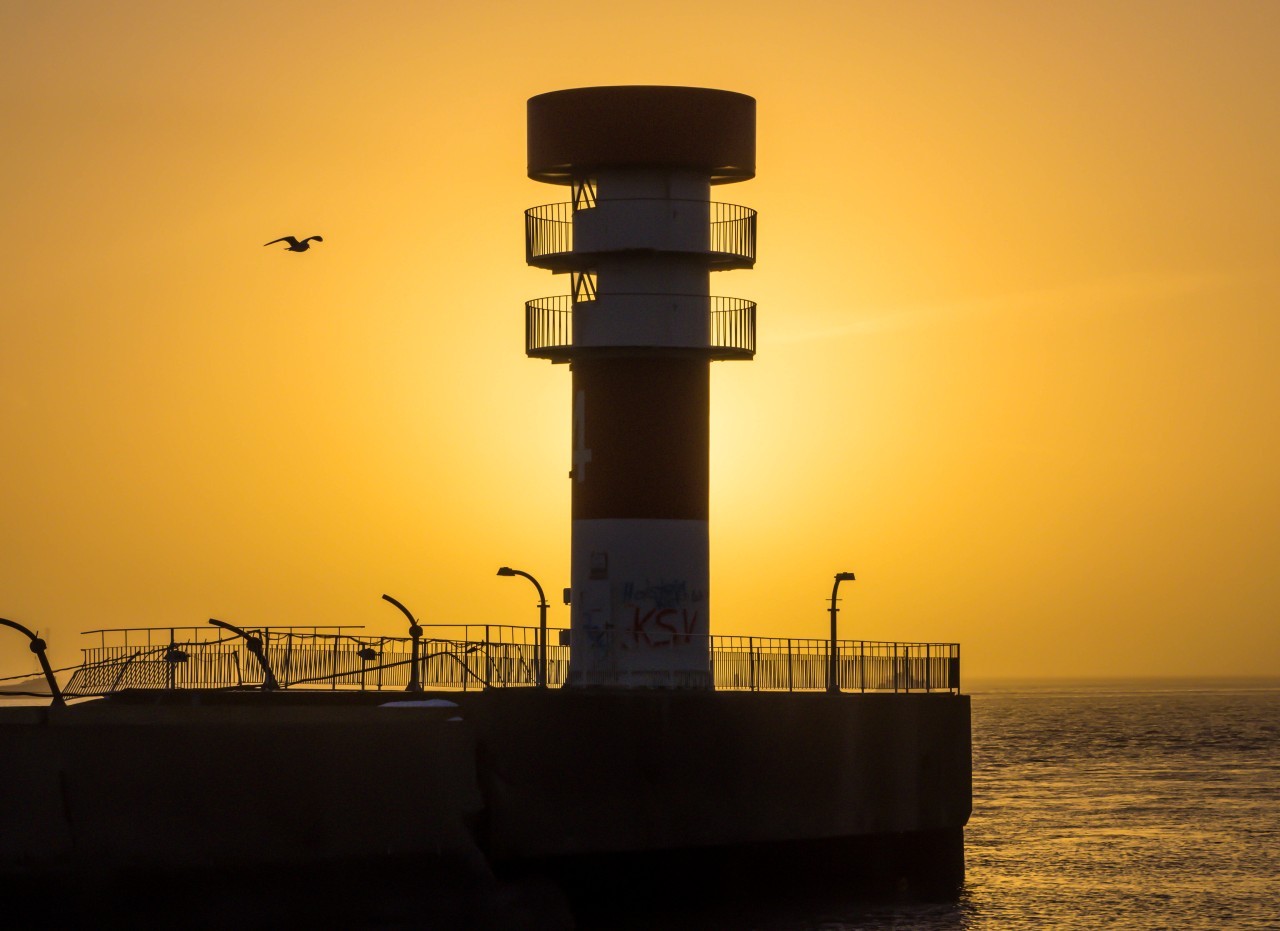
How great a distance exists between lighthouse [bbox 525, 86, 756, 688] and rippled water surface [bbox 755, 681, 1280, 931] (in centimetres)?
694

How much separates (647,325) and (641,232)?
198 cm

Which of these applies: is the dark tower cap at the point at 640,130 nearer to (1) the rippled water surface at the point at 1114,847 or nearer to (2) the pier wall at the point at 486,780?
(2) the pier wall at the point at 486,780

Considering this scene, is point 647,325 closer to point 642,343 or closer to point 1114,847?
point 642,343

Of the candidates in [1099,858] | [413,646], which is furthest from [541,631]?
[1099,858]

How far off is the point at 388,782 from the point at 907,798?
1372cm

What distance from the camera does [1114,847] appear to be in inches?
2463

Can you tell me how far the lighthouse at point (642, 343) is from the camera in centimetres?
4772

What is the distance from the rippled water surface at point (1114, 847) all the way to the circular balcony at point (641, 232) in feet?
45.5

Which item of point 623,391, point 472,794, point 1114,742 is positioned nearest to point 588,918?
point 472,794

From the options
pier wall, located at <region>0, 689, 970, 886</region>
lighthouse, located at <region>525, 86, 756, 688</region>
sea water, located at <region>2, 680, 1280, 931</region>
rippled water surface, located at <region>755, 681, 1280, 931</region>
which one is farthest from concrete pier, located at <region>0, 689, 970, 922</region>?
lighthouse, located at <region>525, 86, 756, 688</region>

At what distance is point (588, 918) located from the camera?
42594mm

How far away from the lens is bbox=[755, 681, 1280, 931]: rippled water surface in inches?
1902

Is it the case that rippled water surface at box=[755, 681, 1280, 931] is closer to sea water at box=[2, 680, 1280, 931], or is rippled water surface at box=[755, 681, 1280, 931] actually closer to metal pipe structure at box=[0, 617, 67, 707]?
sea water at box=[2, 680, 1280, 931]

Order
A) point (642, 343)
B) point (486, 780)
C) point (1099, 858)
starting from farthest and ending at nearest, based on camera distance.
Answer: point (1099, 858)
point (642, 343)
point (486, 780)
